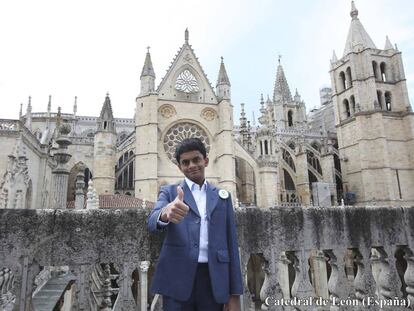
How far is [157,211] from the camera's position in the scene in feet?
7.38

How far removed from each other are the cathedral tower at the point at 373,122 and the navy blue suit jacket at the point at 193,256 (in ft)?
111

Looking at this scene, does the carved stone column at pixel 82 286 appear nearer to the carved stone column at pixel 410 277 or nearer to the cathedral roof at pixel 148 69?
the carved stone column at pixel 410 277

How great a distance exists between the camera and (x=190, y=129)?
82.6 ft

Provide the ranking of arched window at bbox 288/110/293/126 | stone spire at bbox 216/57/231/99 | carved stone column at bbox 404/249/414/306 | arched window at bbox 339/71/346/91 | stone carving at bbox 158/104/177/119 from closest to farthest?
carved stone column at bbox 404/249/414/306 < stone carving at bbox 158/104/177/119 < stone spire at bbox 216/57/231/99 < arched window at bbox 339/71/346/91 < arched window at bbox 288/110/293/126

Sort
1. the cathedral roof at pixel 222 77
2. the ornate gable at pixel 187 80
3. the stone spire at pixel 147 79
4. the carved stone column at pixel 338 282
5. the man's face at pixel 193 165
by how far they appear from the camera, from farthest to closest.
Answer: the cathedral roof at pixel 222 77 → the ornate gable at pixel 187 80 → the stone spire at pixel 147 79 → the carved stone column at pixel 338 282 → the man's face at pixel 193 165

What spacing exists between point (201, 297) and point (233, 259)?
0.33 meters

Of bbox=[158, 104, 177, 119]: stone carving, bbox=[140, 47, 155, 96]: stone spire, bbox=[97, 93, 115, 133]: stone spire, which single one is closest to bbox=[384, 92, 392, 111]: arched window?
bbox=[158, 104, 177, 119]: stone carving

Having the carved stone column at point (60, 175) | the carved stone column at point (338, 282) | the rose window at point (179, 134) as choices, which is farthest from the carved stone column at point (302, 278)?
the rose window at point (179, 134)

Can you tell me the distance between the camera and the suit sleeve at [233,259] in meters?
2.17

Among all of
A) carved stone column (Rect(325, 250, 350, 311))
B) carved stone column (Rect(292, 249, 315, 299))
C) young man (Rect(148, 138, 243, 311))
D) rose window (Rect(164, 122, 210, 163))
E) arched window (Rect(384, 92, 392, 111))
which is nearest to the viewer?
young man (Rect(148, 138, 243, 311))

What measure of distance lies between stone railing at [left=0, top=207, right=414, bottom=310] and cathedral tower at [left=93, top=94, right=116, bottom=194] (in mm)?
18020

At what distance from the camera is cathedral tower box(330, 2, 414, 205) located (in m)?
32.8

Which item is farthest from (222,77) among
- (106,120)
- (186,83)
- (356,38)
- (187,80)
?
(356,38)

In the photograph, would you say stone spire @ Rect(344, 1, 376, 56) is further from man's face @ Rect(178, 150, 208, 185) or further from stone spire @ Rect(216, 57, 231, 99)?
man's face @ Rect(178, 150, 208, 185)
